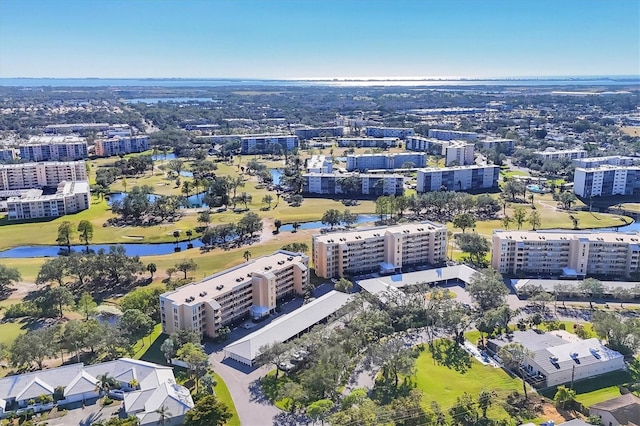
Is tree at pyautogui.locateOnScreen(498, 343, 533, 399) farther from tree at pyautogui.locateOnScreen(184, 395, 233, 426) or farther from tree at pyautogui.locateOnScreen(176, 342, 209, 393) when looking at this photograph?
tree at pyautogui.locateOnScreen(176, 342, 209, 393)

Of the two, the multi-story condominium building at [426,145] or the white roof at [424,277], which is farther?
the multi-story condominium building at [426,145]

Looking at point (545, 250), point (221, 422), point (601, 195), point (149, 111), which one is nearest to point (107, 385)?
point (221, 422)

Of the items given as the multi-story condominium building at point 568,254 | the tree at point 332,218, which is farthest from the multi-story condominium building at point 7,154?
the multi-story condominium building at point 568,254

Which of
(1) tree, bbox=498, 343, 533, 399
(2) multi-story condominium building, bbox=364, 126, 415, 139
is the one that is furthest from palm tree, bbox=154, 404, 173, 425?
(2) multi-story condominium building, bbox=364, 126, 415, 139

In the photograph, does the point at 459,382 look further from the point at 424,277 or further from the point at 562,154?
the point at 562,154

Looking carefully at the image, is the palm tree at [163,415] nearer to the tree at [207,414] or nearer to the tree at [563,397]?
the tree at [207,414]

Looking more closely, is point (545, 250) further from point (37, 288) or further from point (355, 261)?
point (37, 288)
